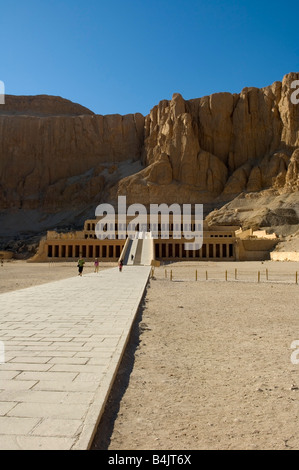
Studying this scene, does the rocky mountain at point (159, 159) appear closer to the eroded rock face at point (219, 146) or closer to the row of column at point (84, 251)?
the eroded rock face at point (219, 146)

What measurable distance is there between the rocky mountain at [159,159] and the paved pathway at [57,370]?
47724mm

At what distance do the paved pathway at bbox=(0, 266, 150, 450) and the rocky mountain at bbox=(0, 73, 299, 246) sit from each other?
47724 mm

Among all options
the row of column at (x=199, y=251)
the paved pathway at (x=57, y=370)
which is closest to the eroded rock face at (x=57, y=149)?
the row of column at (x=199, y=251)

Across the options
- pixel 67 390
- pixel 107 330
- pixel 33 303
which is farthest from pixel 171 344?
pixel 33 303

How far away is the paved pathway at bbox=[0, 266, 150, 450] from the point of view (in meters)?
3.19

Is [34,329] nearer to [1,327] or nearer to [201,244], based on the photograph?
[1,327]

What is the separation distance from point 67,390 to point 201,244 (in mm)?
38918

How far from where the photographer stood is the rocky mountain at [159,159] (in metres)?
67.0

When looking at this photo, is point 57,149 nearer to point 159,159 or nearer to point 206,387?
point 159,159

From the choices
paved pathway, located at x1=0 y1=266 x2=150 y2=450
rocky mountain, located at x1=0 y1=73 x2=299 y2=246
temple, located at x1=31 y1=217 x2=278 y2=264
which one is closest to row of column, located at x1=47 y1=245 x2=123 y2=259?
temple, located at x1=31 y1=217 x2=278 y2=264

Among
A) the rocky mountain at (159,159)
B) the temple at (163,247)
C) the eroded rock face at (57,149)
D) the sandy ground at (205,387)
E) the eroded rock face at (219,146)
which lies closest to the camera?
the sandy ground at (205,387)

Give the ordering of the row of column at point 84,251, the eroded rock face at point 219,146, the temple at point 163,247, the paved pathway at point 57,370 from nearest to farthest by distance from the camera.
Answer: the paved pathway at point 57,370, the temple at point 163,247, the row of column at point 84,251, the eroded rock face at point 219,146

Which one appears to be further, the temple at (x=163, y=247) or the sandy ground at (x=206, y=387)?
the temple at (x=163, y=247)
